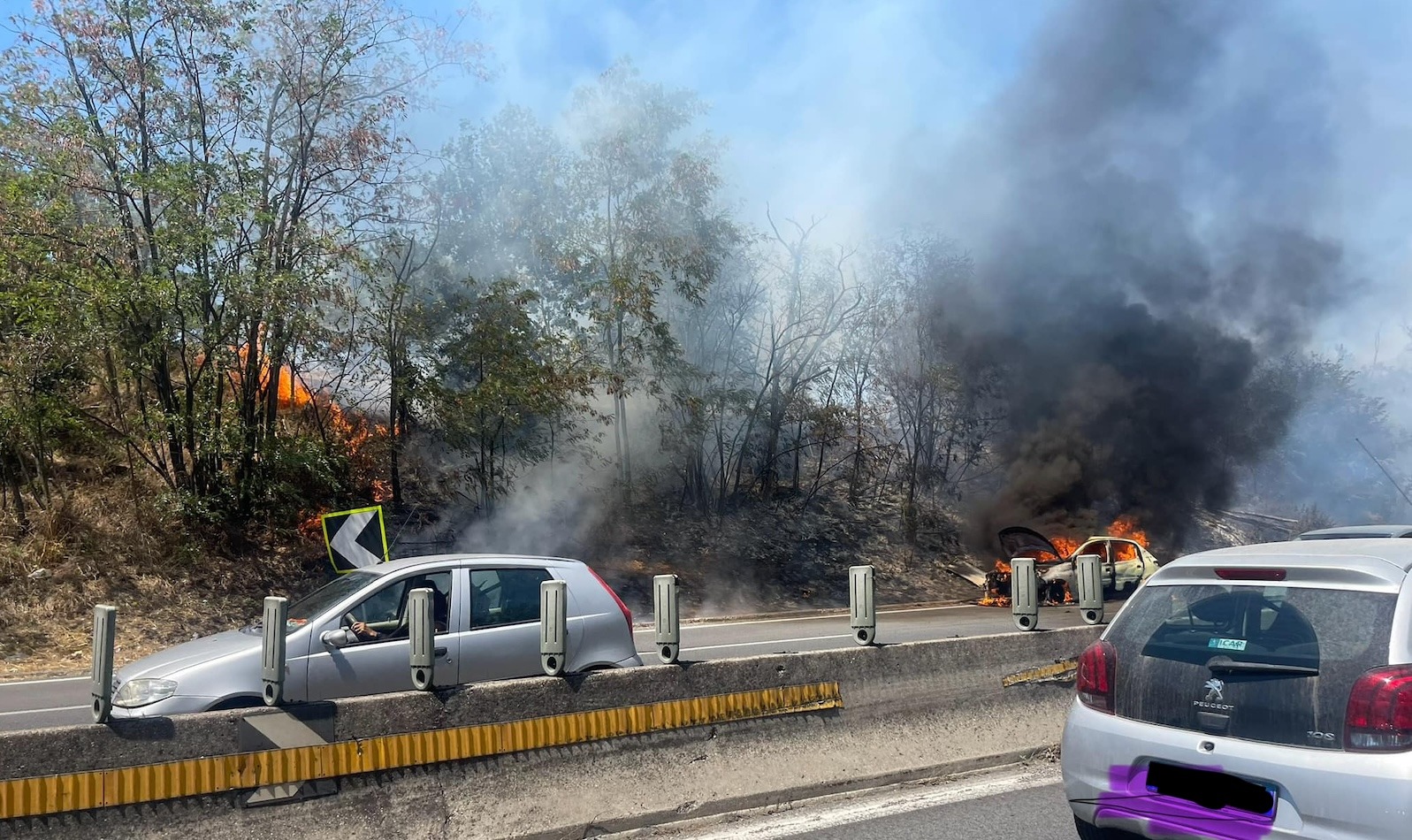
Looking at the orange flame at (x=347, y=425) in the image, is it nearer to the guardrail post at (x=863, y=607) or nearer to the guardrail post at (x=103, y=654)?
the guardrail post at (x=863, y=607)

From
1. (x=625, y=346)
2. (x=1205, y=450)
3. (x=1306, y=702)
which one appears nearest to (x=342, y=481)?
(x=625, y=346)

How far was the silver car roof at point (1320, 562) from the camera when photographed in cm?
387

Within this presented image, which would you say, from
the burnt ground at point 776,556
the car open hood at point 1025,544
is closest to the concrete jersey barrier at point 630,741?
the burnt ground at point 776,556

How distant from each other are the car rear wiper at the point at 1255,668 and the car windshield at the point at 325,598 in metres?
4.80

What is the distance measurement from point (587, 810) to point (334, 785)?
1.18m

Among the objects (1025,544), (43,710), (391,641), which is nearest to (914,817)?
(391,641)

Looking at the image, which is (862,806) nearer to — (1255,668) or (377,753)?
(1255,668)

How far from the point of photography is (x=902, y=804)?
554 centimetres

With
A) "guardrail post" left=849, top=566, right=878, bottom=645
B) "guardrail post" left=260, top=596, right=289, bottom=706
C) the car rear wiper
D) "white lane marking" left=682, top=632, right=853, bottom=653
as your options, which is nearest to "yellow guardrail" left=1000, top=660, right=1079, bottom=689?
"guardrail post" left=849, top=566, right=878, bottom=645

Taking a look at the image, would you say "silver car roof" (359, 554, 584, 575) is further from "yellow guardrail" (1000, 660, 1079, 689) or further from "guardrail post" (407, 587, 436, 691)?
"yellow guardrail" (1000, 660, 1079, 689)

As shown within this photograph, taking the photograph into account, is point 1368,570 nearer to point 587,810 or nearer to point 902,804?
point 902,804

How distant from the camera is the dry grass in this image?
13.3 metres

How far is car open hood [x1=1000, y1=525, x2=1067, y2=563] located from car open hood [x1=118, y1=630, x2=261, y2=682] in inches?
697

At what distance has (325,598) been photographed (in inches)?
258
